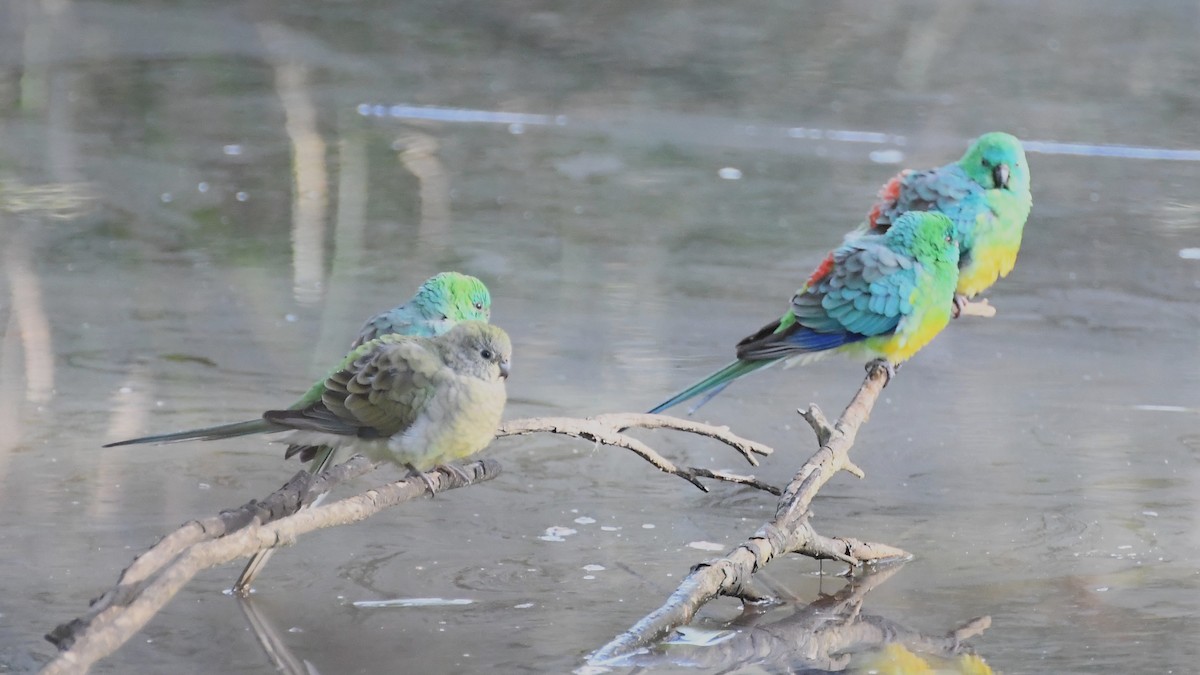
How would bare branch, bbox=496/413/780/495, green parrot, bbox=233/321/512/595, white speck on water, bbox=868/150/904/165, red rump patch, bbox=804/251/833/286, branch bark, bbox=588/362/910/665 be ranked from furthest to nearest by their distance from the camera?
white speck on water, bbox=868/150/904/165, red rump patch, bbox=804/251/833/286, bare branch, bbox=496/413/780/495, green parrot, bbox=233/321/512/595, branch bark, bbox=588/362/910/665

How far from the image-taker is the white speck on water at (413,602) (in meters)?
4.08

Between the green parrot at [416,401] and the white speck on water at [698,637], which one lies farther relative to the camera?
the white speck on water at [698,637]

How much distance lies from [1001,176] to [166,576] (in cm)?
332

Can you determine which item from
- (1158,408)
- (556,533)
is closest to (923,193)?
(1158,408)

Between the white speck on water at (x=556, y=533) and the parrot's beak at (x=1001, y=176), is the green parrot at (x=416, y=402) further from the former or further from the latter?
the parrot's beak at (x=1001, y=176)

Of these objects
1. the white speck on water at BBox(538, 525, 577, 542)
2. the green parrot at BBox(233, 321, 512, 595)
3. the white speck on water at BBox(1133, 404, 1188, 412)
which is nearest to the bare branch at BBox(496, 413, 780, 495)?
the green parrot at BBox(233, 321, 512, 595)

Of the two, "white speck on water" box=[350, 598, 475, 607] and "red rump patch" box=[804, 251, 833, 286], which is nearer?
"white speck on water" box=[350, 598, 475, 607]

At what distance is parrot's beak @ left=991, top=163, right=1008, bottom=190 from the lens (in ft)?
17.1

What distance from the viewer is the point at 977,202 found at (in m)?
5.16

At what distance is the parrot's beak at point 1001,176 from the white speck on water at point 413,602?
2.35 m

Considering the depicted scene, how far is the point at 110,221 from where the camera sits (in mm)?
8414

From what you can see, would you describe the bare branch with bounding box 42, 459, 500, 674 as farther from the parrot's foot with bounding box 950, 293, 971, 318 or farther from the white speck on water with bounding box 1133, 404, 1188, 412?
the white speck on water with bounding box 1133, 404, 1188, 412

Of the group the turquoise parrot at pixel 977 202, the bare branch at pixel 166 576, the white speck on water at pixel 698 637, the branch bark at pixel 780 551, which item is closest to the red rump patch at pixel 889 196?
the turquoise parrot at pixel 977 202

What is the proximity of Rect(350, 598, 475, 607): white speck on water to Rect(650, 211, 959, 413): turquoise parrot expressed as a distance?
39.0 inches
